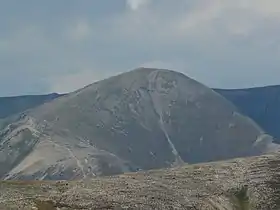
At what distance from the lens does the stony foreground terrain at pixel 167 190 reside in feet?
284

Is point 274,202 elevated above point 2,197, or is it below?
below

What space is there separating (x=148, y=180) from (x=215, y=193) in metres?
11.3

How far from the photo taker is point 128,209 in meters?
86.1

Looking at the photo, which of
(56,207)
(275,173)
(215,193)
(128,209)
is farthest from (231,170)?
(56,207)

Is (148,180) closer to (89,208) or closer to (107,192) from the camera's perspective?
(107,192)

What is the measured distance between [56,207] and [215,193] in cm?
2949

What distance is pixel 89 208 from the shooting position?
83875 mm

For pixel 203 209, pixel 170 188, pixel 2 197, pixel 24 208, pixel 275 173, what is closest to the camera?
pixel 24 208

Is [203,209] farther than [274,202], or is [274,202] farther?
[274,202]

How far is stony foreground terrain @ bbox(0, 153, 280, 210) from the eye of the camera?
8669 centimetres

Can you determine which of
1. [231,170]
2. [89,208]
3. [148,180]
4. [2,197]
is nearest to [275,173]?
[231,170]

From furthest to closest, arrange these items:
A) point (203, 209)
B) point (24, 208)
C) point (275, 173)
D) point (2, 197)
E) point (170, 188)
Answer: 1. point (275, 173)
2. point (170, 188)
3. point (203, 209)
4. point (2, 197)
5. point (24, 208)

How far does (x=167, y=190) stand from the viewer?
98.8 meters

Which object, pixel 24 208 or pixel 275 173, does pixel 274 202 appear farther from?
pixel 24 208
